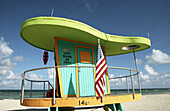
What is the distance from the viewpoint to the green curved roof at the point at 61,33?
17.6 ft

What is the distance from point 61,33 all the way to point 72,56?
1.29m

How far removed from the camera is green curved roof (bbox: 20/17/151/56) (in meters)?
5.36

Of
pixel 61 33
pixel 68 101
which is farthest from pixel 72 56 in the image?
pixel 68 101

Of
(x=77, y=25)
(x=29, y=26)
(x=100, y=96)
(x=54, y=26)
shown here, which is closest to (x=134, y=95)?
Result: (x=100, y=96)

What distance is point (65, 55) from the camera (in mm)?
6613

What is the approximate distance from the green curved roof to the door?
58 cm

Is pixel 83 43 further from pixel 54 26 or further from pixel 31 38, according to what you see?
pixel 31 38

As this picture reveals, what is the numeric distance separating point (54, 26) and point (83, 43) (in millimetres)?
2184

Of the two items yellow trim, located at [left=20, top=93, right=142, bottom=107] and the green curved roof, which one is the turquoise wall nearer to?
the green curved roof

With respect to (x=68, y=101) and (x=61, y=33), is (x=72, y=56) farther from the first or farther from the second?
(x=68, y=101)

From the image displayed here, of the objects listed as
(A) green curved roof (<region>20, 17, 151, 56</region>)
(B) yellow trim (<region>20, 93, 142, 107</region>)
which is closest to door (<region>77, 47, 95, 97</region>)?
(A) green curved roof (<region>20, 17, 151, 56</region>)

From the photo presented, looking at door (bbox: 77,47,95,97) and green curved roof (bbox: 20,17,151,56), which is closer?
green curved roof (bbox: 20,17,151,56)

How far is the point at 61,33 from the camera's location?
6160 millimetres

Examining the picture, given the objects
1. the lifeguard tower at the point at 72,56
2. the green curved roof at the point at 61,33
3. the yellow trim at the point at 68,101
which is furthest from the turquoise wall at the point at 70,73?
the yellow trim at the point at 68,101
